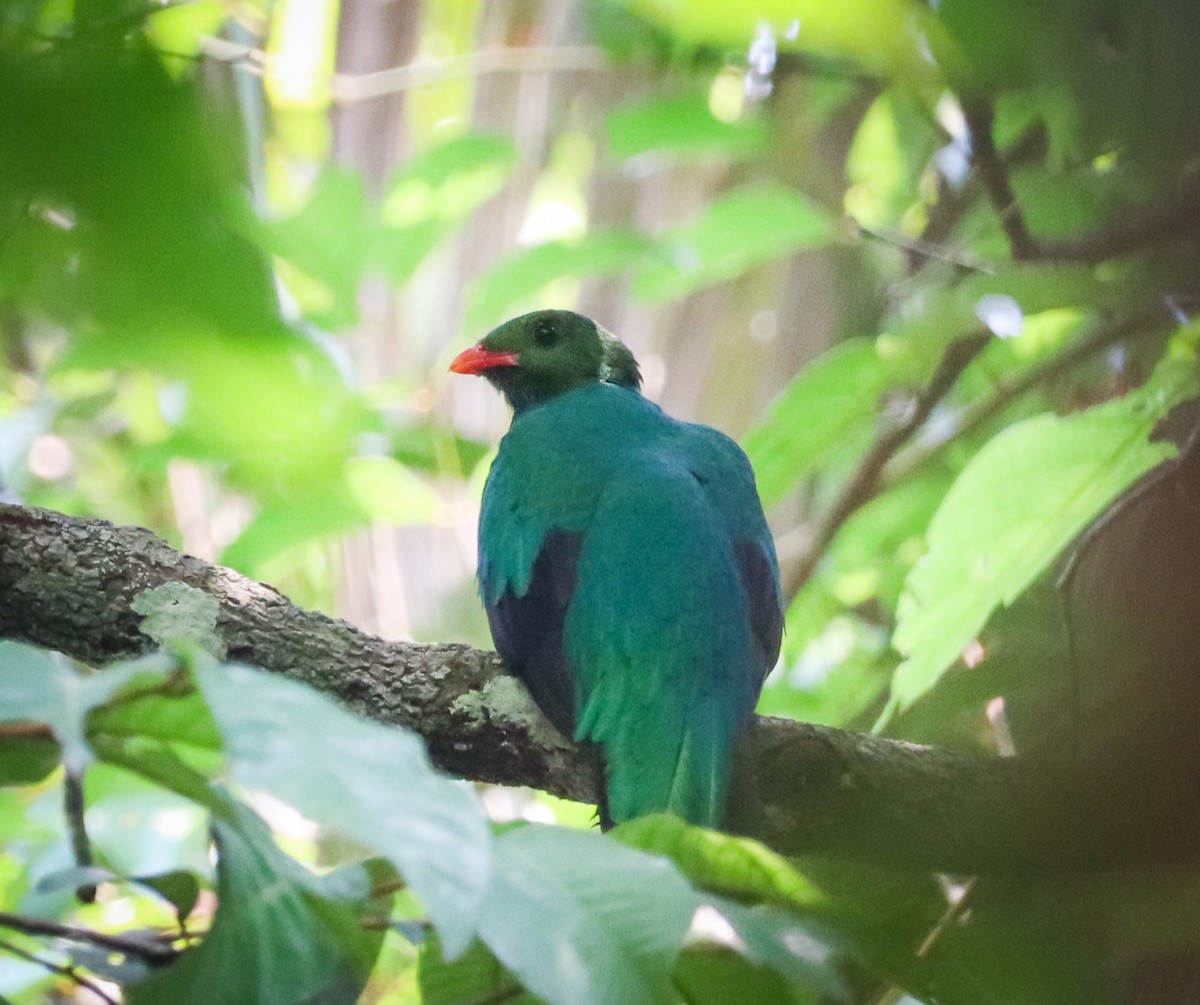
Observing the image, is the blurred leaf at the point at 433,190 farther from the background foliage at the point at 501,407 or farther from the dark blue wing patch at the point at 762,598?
the dark blue wing patch at the point at 762,598

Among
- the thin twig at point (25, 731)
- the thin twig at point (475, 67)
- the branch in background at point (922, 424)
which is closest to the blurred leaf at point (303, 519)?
the thin twig at point (475, 67)

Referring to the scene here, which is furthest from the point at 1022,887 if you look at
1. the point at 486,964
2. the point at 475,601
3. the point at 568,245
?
the point at 475,601

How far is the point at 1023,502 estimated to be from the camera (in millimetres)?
1588

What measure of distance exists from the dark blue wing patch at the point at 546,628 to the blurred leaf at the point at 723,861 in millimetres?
1126

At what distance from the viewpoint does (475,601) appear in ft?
14.4

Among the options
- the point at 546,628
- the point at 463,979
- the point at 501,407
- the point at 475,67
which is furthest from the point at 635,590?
the point at 501,407

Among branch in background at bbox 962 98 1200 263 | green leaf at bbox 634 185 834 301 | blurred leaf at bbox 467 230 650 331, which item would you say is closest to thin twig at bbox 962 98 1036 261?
branch in background at bbox 962 98 1200 263

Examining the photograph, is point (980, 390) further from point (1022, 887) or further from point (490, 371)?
point (1022, 887)

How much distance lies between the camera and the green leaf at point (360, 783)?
69 cm

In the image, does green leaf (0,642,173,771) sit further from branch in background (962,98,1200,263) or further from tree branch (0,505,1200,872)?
tree branch (0,505,1200,872)

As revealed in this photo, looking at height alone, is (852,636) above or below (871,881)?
below

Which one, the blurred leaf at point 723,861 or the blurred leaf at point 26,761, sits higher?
the blurred leaf at point 723,861

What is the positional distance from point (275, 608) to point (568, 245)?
128 cm

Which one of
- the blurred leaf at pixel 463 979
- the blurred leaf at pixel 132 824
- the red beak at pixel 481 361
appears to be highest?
the red beak at pixel 481 361
